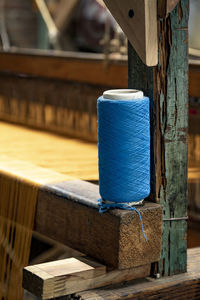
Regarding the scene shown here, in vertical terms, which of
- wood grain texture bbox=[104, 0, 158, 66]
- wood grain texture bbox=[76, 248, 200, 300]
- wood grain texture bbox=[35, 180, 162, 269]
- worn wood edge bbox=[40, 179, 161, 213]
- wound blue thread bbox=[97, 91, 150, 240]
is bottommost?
wood grain texture bbox=[76, 248, 200, 300]

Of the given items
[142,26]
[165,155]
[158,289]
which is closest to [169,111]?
[165,155]

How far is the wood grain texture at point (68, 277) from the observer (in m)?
2.23

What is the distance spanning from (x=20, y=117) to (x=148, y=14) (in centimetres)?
293

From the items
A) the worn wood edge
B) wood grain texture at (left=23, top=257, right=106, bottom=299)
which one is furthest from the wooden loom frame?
wood grain texture at (left=23, top=257, right=106, bottom=299)

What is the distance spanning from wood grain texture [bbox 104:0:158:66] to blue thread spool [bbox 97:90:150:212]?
128 millimetres

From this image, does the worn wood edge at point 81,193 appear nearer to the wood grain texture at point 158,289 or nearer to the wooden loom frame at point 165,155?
the wooden loom frame at point 165,155

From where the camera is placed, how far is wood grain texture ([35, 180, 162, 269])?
2266mm

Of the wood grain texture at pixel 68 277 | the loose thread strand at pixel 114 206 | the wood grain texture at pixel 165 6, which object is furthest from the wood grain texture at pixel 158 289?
the wood grain texture at pixel 165 6

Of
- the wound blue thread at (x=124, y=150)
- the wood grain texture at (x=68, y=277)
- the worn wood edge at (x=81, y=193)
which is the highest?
the wound blue thread at (x=124, y=150)

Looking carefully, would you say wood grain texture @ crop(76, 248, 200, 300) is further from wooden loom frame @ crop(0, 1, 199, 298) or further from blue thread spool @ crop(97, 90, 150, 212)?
blue thread spool @ crop(97, 90, 150, 212)

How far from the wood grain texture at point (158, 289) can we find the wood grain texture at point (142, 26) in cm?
74

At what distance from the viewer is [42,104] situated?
4.87 m

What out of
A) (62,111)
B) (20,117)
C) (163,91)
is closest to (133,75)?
(163,91)

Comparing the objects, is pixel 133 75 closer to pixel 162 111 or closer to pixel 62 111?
pixel 162 111
